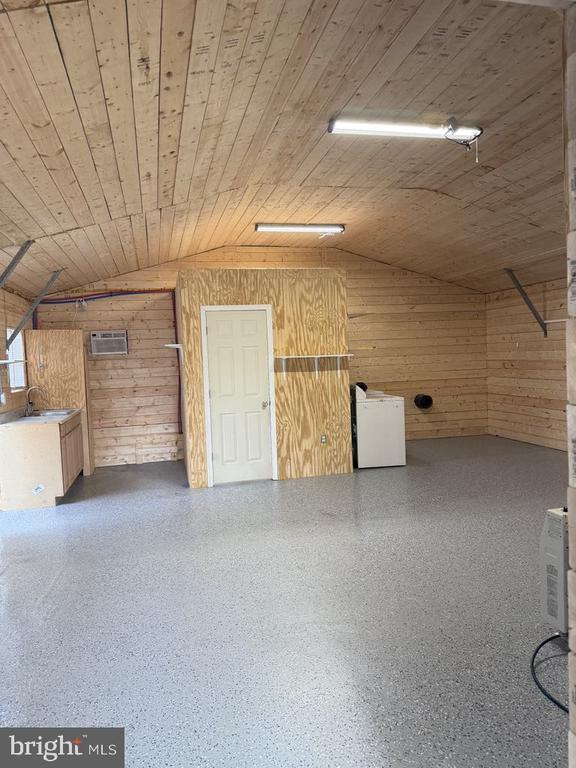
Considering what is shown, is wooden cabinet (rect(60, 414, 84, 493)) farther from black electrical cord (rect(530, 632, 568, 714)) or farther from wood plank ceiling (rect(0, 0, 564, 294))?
black electrical cord (rect(530, 632, 568, 714))

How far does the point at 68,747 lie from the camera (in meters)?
1.99

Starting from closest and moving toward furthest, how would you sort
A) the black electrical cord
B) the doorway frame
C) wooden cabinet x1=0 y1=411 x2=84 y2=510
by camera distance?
the black electrical cord → wooden cabinet x1=0 y1=411 x2=84 y2=510 → the doorway frame

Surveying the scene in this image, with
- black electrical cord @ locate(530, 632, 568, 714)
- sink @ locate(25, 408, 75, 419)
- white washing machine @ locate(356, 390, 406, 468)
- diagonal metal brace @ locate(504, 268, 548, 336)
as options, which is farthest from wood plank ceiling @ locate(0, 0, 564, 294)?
black electrical cord @ locate(530, 632, 568, 714)

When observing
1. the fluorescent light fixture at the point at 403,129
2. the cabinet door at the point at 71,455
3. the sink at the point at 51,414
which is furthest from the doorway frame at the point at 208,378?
the fluorescent light fixture at the point at 403,129

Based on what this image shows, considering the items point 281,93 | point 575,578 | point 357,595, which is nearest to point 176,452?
point 357,595

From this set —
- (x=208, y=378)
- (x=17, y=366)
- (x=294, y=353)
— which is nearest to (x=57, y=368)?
(x=17, y=366)

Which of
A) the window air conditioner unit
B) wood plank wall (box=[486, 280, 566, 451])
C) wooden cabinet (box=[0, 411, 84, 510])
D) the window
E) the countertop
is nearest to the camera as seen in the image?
wooden cabinet (box=[0, 411, 84, 510])

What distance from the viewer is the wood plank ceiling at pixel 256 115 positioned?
2359 millimetres

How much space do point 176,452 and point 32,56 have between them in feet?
21.1

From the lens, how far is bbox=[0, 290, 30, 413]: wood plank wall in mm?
5742

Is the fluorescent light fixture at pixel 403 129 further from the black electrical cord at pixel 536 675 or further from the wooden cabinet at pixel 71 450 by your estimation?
the wooden cabinet at pixel 71 450

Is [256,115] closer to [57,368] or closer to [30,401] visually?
[57,368]

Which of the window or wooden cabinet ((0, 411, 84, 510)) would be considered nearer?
wooden cabinet ((0, 411, 84, 510))

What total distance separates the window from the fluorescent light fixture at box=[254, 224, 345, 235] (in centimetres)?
341
